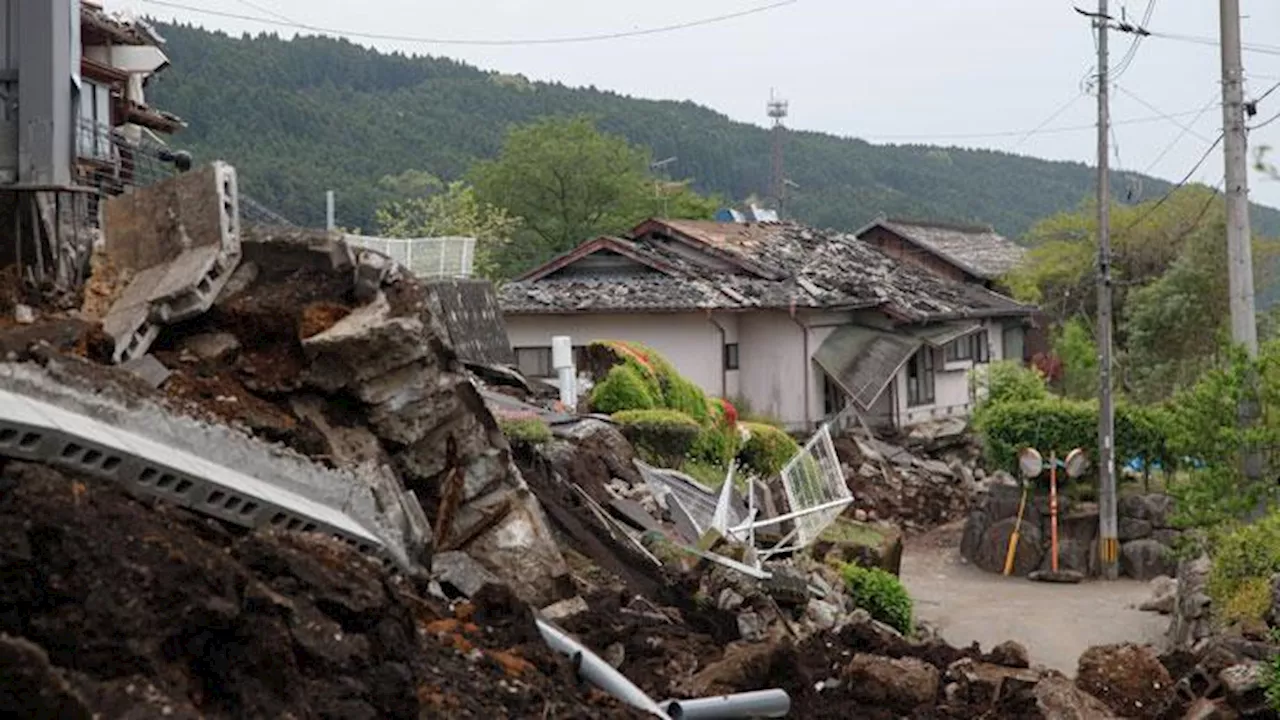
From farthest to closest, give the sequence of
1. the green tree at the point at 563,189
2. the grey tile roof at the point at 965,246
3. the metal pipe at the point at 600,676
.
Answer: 1. the green tree at the point at 563,189
2. the grey tile roof at the point at 965,246
3. the metal pipe at the point at 600,676

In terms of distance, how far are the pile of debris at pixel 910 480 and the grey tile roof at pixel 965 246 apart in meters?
14.3

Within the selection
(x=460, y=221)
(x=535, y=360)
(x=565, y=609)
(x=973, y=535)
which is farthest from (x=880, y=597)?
(x=460, y=221)

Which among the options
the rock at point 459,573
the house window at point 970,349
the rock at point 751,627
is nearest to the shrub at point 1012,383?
the house window at point 970,349

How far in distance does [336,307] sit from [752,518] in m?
7.30

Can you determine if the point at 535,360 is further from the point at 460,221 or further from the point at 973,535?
the point at 460,221

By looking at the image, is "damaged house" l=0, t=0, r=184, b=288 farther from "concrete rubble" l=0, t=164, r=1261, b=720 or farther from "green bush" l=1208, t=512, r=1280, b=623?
"green bush" l=1208, t=512, r=1280, b=623

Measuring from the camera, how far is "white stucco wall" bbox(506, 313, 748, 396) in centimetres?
3656

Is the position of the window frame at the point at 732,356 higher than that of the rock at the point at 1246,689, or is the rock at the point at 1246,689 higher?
the window frame at the point at 732,356

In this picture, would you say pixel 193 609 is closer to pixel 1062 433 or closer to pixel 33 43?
pixel 33 43

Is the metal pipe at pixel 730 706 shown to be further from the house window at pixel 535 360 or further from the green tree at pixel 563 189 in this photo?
the green tree at pixel 563 189

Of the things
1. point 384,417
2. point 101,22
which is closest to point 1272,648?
point 384,417

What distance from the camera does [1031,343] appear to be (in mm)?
52062

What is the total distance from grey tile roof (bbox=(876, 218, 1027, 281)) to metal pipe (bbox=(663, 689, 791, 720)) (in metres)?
44.2

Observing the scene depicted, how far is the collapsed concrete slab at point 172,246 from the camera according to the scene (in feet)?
35.6
